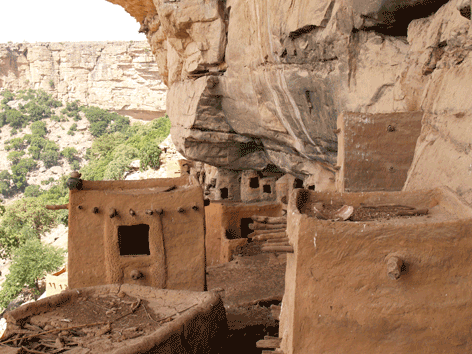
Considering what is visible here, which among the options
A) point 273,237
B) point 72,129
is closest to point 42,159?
point 72,129

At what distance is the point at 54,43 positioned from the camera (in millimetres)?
46406

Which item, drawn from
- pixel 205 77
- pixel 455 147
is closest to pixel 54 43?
pixel 205 77

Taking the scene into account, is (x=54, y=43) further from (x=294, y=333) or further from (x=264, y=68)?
(x=294, y=333)

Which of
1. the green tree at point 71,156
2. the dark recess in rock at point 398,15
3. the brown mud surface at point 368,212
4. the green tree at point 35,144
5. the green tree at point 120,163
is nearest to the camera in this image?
the brown mud surface at point 368,212

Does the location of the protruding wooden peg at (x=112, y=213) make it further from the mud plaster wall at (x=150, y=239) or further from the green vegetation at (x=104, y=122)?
the green vegetation at (x=104, y=122)

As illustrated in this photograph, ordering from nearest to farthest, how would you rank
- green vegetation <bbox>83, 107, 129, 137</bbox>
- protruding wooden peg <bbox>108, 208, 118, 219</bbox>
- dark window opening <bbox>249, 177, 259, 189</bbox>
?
protruding wooden peg <bbox>108, 208, 118, 219</bbox>, dark window opening <bbox>249, 177, 259, 189</bbox>, green vegetation <bbox>83, 107, 129, 137</bbox>

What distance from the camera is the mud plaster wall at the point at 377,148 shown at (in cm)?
546

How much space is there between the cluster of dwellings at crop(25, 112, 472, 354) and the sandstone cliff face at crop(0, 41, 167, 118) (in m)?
38.4

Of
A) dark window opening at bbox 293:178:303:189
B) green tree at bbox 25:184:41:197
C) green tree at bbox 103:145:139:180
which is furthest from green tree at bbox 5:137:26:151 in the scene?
dark window opening at bbox 293:178:303:189

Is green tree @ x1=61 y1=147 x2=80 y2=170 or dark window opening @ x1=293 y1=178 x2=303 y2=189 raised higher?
dark window opening @ x1=293 y1=178 x2=303 y2=189

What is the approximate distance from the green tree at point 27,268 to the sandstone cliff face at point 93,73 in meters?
23.9

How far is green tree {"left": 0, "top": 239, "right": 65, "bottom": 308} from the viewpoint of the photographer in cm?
2148

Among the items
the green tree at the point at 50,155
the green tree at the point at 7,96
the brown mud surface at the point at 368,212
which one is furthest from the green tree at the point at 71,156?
the brown mud surface at the point at 368,212

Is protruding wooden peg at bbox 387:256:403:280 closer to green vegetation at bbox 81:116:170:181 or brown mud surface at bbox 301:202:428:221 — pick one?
brown mud surface at bbox 301:202:428:221
